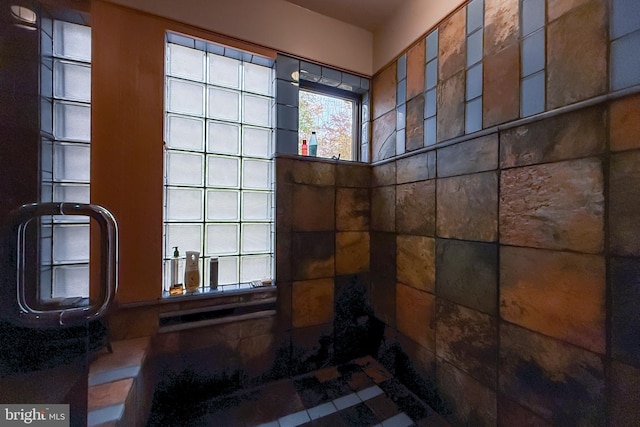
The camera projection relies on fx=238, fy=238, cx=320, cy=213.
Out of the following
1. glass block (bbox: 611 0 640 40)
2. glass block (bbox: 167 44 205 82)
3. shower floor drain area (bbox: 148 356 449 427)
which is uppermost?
glass block (bbox: 167 44 205 82)

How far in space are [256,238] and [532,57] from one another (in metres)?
1.47

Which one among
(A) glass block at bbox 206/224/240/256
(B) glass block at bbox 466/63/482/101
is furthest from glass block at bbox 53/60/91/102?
(B) glass block at bbox 466/63/482/101

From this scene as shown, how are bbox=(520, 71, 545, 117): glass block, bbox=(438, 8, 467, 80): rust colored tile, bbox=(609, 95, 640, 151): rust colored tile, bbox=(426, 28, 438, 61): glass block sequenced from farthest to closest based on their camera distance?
bbox=(426, 28, 438, 61): glass block
bbox=(438, 8, 467, 80): rust colored tile
bbox=(520, 71, 545, 117): glass block
bbox=(609, 95, 640, 151): rust colored tile

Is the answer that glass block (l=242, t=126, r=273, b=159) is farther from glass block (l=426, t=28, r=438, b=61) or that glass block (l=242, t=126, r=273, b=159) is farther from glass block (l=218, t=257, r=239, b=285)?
glass block (l=426, t=28, r=438, b=61)

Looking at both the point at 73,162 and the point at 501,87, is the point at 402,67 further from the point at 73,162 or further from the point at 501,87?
the point at 73,162

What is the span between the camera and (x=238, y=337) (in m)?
1.28

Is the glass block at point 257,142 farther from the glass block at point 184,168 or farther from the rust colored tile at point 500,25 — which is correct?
the rust colored tile at point 500,25

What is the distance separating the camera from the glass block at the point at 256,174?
1.41 meters

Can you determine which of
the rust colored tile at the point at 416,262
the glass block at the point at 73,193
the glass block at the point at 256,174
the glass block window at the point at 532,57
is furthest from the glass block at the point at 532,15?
the glass block at the point at 73,193

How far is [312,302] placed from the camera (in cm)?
146

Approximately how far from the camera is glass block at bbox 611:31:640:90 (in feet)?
2.11

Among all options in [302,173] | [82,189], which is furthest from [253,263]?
[82,189]

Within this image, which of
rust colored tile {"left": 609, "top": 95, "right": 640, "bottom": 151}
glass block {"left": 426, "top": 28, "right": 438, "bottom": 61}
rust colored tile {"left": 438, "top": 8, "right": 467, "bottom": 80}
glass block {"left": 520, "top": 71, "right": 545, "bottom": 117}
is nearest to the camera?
rust colored tile {"left": 609, "top": 95, "right": 640, "bottom": 151}

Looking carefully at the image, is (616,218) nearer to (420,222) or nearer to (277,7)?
(420,222)
